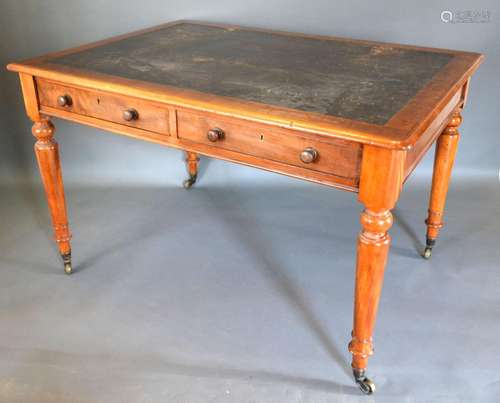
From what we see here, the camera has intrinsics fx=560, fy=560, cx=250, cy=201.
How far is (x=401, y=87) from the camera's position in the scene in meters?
1.69

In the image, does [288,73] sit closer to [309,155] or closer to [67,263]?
[309,155]

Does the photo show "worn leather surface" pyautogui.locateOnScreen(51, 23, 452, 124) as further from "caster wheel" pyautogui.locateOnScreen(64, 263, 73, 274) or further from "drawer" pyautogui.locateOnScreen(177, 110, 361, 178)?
"caster wheel" pyautogui.locateOnScreen(64, 263, 73, 274)

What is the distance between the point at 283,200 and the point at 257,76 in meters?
1.15

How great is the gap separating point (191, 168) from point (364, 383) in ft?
5.20

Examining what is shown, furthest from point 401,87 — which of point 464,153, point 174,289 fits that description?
Result: point 464,153

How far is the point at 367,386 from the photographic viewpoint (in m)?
1.76

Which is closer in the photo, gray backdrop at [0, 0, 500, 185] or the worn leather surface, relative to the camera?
the worn leather surface

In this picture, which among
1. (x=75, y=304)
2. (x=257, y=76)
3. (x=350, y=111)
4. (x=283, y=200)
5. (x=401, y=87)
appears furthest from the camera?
(x=283, y=200)

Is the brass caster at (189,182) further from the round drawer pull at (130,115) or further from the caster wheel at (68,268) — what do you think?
the round drawer pull at (130,115)

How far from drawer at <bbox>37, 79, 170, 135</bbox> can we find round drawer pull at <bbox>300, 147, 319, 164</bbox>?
48 centimetres

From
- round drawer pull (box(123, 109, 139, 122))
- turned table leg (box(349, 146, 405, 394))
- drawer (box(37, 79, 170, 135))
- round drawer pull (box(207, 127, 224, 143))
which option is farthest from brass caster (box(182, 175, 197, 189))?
turned table leg (box(349, 146, 405, 394))

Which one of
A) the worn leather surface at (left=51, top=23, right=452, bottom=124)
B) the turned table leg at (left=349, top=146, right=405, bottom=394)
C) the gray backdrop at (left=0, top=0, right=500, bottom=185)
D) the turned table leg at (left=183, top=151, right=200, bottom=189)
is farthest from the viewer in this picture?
the turned table leg at (left=183, top=151, right=200, bottom=189)

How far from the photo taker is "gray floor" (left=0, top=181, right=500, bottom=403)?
71.3 inches

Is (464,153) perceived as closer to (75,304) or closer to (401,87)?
(401,87)
